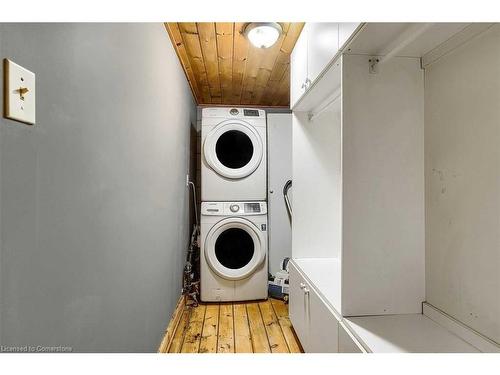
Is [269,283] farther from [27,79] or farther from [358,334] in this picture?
[27,79]

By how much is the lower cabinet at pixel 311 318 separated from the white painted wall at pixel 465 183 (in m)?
0.47

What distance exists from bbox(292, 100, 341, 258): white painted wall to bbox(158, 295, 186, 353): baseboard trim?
1.08m

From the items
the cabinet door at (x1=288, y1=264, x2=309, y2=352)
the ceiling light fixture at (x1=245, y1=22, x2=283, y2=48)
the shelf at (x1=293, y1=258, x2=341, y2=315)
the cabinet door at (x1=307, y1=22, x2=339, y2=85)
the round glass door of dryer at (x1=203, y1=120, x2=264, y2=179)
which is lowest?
the cabinet door at (x1=288, y1=264, x2=309, y2=352)

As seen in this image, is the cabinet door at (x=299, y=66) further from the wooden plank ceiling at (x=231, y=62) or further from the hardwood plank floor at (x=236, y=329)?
the hardwood plank floor at (x=236, y=329)

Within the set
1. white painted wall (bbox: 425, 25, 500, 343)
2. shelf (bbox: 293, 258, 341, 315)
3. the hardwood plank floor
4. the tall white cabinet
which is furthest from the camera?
the hardwood plank floor

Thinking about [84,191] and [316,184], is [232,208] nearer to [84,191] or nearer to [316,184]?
[316,184]

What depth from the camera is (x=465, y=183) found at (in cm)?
106

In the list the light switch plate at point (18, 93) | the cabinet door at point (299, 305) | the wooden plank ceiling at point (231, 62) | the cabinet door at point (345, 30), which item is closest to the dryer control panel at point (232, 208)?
the cabinet door at point (299, 305)

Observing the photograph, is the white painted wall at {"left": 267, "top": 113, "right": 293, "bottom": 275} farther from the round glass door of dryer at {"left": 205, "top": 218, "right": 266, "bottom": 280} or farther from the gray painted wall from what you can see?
the gray painted wall

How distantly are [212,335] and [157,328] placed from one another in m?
0.64

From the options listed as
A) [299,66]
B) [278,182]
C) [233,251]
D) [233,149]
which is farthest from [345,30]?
[233,251]

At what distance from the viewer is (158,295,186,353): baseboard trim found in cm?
184

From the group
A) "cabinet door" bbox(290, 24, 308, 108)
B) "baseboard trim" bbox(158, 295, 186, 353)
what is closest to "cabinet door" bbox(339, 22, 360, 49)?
"cabinet door" bbox(290, 24, 308, 108)

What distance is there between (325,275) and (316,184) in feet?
2.30
